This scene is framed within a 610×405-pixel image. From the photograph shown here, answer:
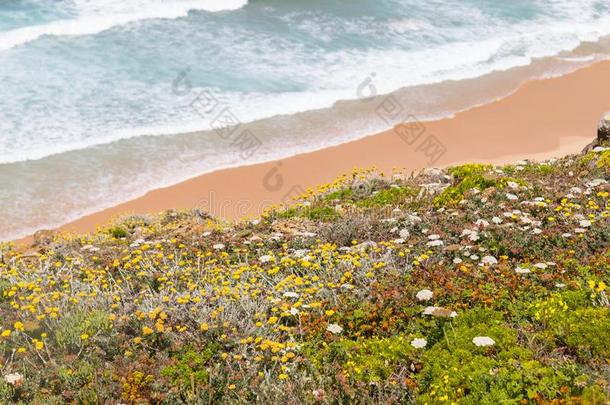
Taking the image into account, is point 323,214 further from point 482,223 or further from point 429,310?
point 429,310

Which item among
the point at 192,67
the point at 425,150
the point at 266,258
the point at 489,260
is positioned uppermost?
the point at 489,260

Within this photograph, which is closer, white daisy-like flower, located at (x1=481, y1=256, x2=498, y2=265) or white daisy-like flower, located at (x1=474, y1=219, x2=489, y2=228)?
white daisy-like flower, located at (x1=481, y1=256, x2=498, y2=265)

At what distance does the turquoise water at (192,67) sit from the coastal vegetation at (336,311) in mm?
6429

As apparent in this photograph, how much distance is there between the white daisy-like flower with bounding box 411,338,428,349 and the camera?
6.23m

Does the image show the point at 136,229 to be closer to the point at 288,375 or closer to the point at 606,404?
the point at 288,375

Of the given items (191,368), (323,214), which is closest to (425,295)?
(191,368)

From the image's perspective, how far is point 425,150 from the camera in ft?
59.4

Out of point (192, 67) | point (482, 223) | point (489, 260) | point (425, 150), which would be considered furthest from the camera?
point (192, 67)

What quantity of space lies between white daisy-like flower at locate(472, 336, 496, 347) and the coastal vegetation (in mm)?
19

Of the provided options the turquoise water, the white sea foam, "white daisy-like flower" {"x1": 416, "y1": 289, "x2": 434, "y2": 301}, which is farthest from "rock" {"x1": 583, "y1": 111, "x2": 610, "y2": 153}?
the white sea foam

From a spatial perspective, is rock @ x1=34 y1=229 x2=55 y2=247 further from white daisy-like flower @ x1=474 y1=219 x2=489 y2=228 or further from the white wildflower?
white daisy-like flower @ x1=474 y1=219 x2=489 y2=228

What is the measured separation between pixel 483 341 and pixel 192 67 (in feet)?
63.9

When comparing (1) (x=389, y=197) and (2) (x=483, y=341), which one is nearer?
(2) (x=483, y=341)

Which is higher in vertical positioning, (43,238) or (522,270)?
(522,270)
